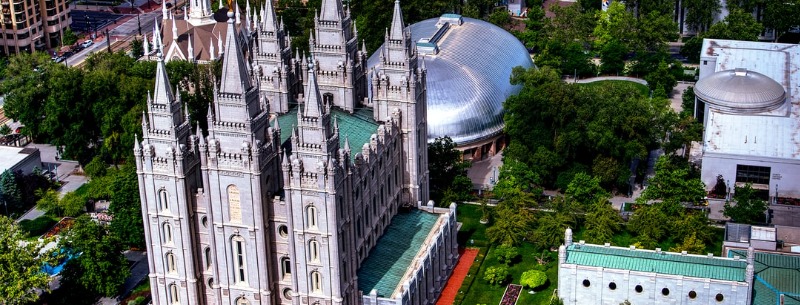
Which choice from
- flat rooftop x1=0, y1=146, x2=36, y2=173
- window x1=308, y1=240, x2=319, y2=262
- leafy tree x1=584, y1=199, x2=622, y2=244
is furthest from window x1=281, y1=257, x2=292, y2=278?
flat rooftop x1=0, y1=146, x2=36, y2=173

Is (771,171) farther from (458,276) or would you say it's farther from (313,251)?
(313,251)

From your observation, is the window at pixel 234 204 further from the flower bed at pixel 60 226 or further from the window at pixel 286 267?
the flower bed at pixel 60 226

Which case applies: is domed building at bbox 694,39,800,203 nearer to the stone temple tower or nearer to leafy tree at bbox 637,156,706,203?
leafy tree at bbox 637,156,706,203

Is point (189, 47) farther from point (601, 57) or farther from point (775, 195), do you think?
point (775, 195)

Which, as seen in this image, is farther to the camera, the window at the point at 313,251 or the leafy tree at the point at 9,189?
the leafy tree at the point at 9,189

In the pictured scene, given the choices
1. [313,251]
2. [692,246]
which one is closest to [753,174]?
[692,246]

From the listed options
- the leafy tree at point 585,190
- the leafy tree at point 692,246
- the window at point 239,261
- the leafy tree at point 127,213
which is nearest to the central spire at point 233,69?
the window at point 239,261
